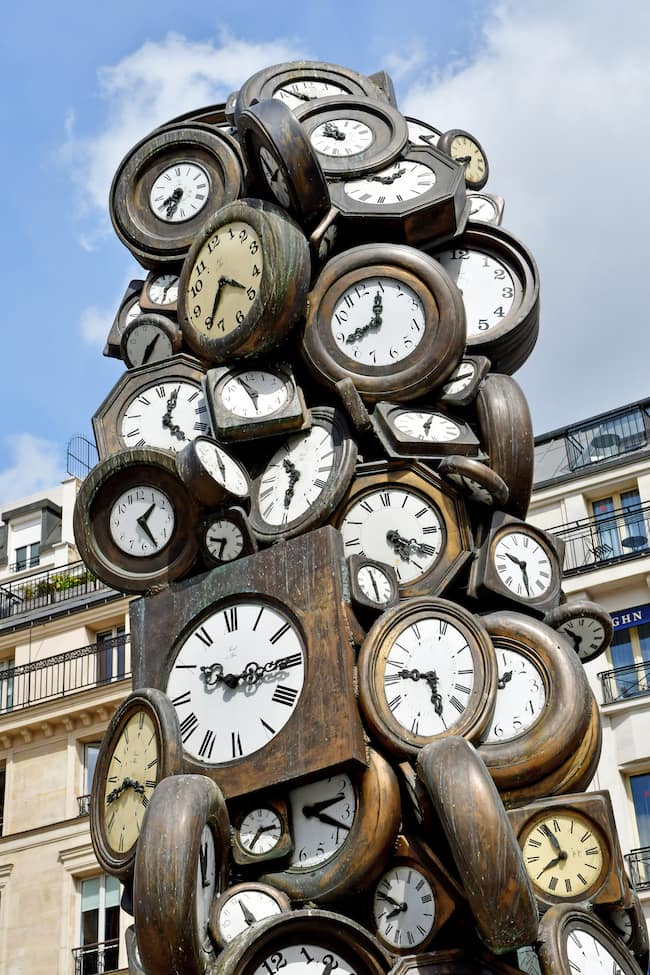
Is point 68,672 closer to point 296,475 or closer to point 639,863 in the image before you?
point 639,863

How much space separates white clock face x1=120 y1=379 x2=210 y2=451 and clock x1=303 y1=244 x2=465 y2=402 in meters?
1.12

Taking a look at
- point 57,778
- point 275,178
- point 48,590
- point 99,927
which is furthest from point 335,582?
point 48,590

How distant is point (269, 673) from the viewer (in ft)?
46.0

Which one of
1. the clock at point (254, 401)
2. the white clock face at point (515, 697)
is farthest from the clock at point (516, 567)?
the clock at point (254, 401)

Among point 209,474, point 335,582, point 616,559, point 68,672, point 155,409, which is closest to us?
point 335,582

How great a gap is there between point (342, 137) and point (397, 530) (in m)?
4.39

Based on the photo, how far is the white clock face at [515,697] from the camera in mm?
Result: 13734

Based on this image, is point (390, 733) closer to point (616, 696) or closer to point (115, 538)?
point (115, 538)

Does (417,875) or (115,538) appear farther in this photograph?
(115,538)

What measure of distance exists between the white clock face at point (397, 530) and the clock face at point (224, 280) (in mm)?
2058

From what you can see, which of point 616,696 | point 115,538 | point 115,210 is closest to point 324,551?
point 115,538

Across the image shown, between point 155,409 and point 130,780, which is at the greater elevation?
point 155,409

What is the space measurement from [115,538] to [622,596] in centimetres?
1743

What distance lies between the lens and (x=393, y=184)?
1648 cm
